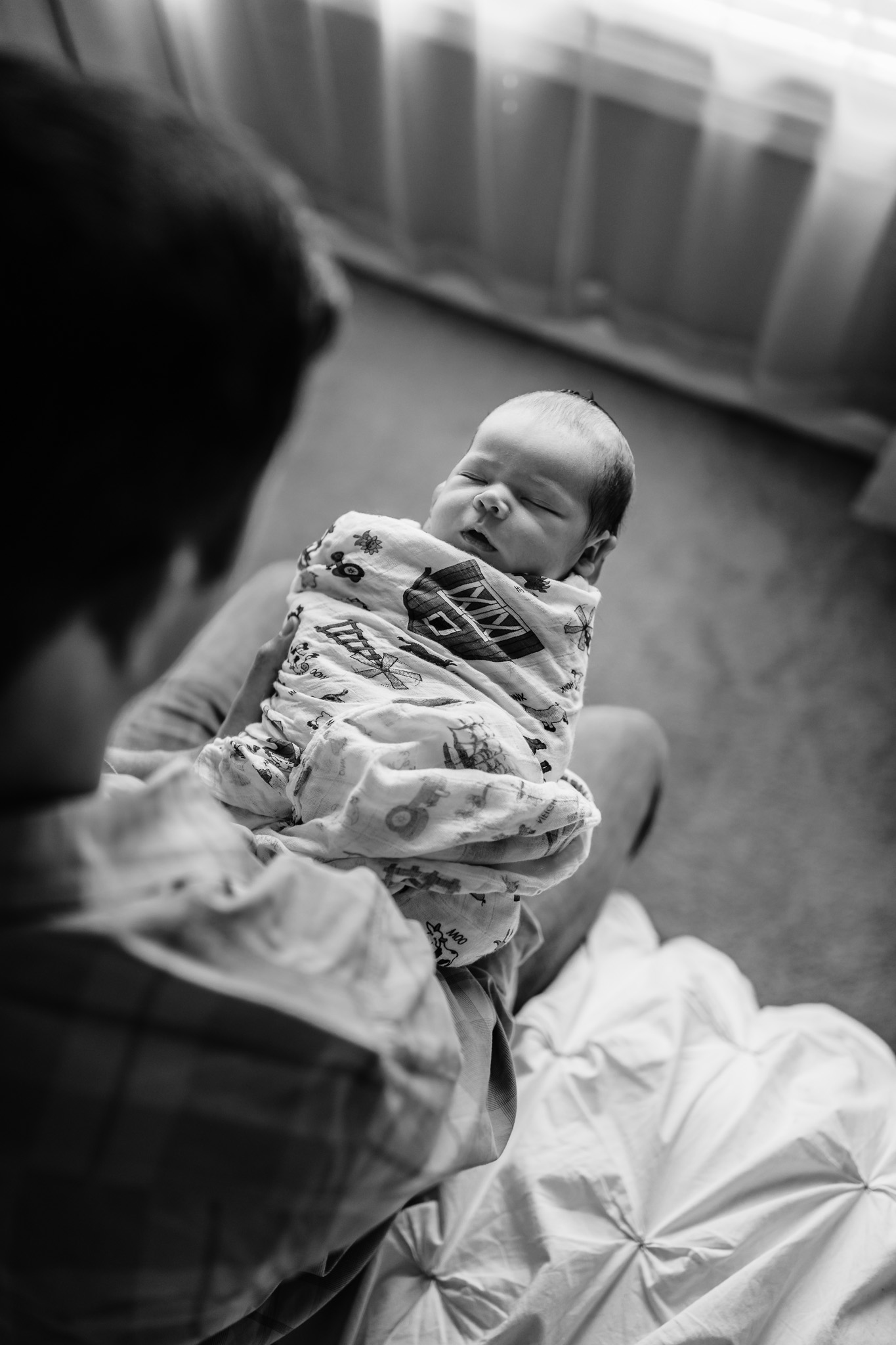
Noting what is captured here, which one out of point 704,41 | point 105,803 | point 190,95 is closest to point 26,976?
point 105,803

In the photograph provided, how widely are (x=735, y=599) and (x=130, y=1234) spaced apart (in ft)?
5.38

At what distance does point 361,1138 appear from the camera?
521 mm

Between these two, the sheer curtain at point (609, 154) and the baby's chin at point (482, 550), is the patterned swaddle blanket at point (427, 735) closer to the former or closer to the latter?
the baby's chin at point (482, 550)

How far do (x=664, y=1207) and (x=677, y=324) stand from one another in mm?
1774

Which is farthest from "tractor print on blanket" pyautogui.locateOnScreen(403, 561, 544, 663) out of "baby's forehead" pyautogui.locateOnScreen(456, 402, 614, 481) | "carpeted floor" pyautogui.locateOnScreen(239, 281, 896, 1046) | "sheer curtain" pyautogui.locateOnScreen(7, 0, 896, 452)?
"sheer curtain" pyautogui.locateOnScreen(7, 0, 896, 452)

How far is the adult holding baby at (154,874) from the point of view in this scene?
378 millimetres

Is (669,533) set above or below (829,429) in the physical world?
below

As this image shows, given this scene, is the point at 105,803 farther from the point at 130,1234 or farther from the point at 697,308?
the point at 697,308

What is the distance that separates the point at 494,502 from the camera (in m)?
0.93

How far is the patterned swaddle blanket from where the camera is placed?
77 cm

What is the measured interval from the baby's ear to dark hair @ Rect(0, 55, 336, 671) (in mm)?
594

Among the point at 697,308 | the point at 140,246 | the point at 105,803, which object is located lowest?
the point at 697,308

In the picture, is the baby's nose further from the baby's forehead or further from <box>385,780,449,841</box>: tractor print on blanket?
<box>385,780,449,841</box>: tractor print on blanket

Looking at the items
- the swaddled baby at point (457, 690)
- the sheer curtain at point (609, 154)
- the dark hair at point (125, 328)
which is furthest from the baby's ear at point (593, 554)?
the sheer curtain at point (609, 154)
